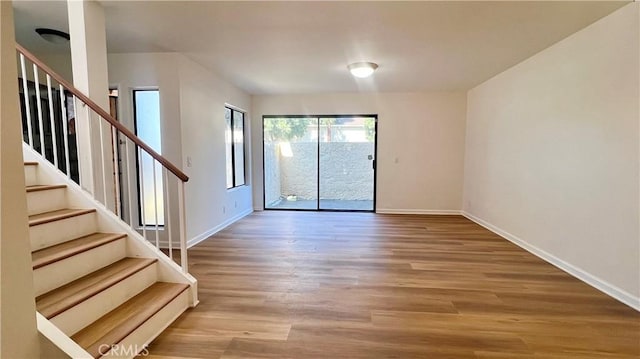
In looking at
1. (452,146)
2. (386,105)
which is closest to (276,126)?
(386,105)

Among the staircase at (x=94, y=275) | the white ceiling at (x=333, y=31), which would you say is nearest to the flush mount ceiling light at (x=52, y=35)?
the white ceiling at (x=333, y=31)

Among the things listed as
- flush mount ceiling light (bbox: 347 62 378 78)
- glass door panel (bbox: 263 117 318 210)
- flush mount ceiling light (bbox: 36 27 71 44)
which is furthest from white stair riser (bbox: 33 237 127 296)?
glass door panel (bbox: 263 117 318 210)

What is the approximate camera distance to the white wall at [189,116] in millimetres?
3844

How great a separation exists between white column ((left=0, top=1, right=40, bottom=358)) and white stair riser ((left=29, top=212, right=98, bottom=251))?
1433mm

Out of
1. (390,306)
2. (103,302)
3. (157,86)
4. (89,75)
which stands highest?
(157,86)

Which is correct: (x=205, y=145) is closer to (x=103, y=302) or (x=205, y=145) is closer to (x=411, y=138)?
(x=103, y=302)

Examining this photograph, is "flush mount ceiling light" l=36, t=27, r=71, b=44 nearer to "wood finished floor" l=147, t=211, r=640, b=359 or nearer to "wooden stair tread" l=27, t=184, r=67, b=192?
"wooden stair tread" l=27, t=184, r=67, b=192

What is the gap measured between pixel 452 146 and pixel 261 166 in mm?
3962

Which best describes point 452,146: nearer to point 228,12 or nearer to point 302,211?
point 302,211

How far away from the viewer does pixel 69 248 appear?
2.09m

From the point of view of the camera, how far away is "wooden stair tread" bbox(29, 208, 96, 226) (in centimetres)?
207

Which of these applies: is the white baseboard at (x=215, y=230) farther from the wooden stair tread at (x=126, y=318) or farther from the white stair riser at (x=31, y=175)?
the white stair riser at (x=31, y=175)

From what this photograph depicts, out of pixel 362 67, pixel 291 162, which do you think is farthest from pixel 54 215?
pixel 291 162

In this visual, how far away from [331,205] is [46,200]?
4.95 m
